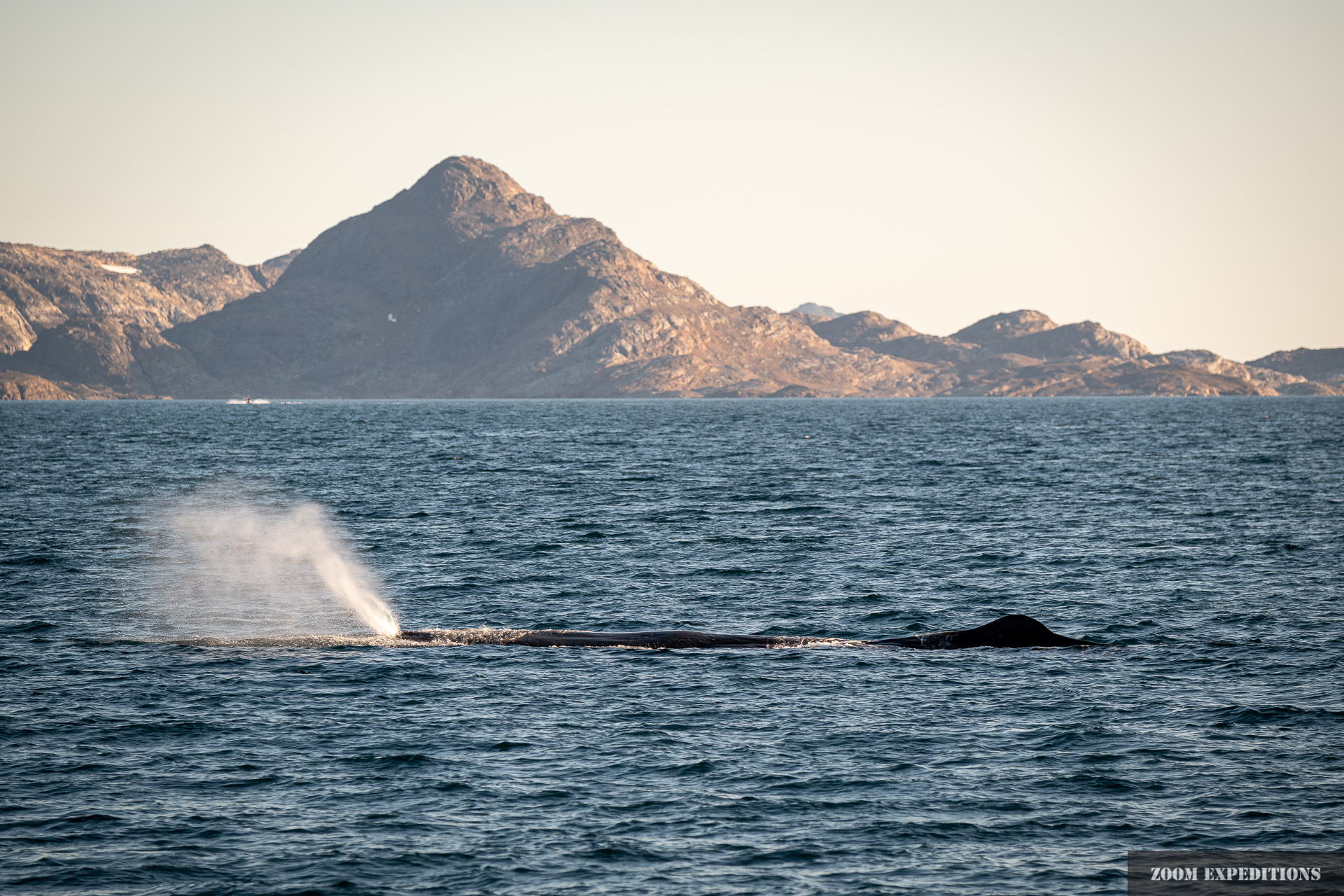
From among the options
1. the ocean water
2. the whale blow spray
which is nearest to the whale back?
the ocean water

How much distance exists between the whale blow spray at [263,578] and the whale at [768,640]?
12.5 ft

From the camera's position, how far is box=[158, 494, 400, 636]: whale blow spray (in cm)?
3375

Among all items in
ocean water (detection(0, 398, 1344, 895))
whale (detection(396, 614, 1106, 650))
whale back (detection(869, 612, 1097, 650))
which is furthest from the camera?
whale back (detection(869, 612, 1097, 650))

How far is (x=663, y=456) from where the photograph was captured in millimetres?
115500

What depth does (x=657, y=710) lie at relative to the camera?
76.9 feet

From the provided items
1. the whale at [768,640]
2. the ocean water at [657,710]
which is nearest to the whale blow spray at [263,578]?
the ocean water at [657,710]

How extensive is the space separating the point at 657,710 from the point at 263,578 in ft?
77.9

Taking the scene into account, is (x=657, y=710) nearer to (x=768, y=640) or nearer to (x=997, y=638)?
(x=768, y=640)

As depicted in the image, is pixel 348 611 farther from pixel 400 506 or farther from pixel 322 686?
pixel 400 506

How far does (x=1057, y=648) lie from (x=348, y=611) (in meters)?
20.8

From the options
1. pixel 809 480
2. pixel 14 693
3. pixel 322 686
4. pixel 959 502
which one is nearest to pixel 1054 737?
pixel 322 686

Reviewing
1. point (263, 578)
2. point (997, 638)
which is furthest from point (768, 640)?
point (263, 578)

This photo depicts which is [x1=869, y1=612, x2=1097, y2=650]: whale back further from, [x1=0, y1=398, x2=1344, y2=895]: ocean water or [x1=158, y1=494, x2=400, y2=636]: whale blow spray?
[x1=158, y1=494, x2=400, y2=636]: whale blow spray

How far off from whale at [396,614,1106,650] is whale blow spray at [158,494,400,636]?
3.80 metres
